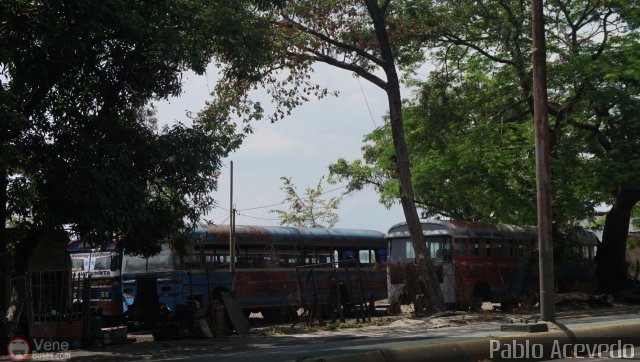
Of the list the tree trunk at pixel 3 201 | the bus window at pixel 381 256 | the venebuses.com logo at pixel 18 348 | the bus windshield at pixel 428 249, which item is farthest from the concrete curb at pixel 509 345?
the bus window at pixel 381 256

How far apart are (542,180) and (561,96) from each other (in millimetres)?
17661

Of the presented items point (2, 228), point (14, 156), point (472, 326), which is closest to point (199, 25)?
point (14, 156)

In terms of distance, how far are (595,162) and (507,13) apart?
6.50 metres

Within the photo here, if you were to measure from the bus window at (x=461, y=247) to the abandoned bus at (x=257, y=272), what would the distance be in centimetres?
282

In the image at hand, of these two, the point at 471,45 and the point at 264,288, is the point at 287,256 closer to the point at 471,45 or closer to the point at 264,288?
the point at 264,288

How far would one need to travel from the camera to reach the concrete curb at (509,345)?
9.82m

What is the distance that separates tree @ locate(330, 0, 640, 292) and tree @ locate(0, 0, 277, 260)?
39.1 feet

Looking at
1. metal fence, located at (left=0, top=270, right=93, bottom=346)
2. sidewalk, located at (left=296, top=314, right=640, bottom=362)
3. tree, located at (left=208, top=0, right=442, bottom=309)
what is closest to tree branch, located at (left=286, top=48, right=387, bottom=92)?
tree, located at (left=208, top=0, right=442, bottom=309)

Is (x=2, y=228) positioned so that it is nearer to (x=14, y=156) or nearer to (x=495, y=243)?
(x=14, y=156)

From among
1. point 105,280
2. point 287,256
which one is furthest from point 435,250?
point 105,280

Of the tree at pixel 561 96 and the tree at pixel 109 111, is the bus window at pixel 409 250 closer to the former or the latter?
the tree at pixel 561 96

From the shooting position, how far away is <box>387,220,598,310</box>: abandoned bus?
2728cm

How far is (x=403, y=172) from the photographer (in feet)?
84.5

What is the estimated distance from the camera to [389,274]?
1054 inches
